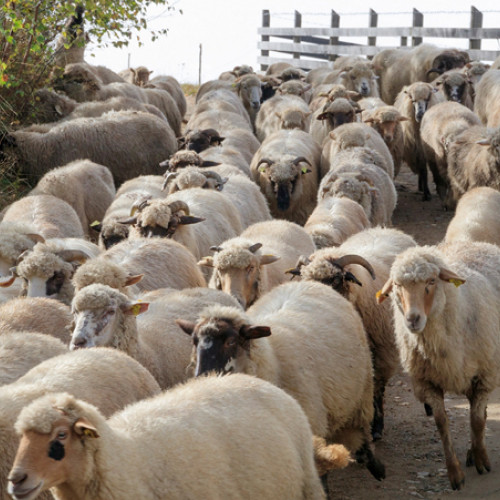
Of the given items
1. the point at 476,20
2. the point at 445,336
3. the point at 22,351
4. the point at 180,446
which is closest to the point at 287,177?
the point at 445,336

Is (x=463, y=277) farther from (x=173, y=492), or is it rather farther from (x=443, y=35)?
(x=443, y=35)

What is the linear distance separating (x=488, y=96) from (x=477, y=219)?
6546mm

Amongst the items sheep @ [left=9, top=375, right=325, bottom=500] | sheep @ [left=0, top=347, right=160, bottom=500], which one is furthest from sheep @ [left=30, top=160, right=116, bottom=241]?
sheep @ [left=9, top=375, right=325, bottom=500]

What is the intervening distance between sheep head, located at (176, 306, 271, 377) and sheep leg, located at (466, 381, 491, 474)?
1936 millimetres

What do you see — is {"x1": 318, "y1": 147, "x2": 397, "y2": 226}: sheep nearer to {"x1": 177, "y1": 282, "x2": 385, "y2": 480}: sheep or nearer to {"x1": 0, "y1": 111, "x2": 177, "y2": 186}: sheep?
{"x1": 0, "y1": 111, "x2": 177, "y2": 186}: sheep

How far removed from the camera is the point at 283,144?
12203 mm

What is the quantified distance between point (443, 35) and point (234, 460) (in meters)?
18.8

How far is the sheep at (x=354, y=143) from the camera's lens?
1198 cm

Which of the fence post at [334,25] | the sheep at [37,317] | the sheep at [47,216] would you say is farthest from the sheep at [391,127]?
the fence post at [334,25]

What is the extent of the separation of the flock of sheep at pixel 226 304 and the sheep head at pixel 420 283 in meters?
0.01

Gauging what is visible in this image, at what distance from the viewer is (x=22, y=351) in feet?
16.0

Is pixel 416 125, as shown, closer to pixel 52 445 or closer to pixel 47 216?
pixel 47 216

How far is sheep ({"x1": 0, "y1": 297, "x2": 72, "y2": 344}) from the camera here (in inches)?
214

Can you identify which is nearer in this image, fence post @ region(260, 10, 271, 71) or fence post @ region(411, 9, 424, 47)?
fence post @ region(411, 9, 424, 47)
